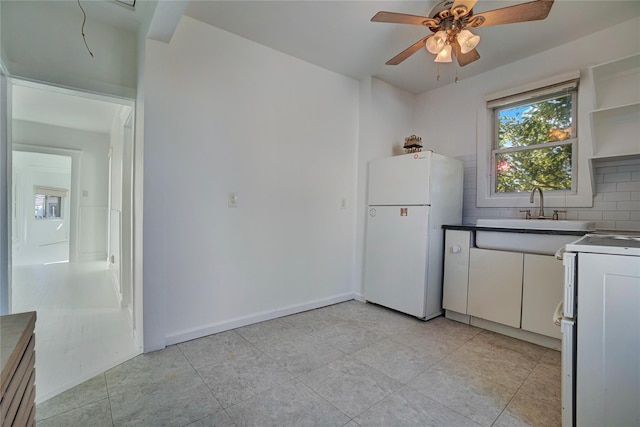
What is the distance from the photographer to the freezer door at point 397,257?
8.77 ft

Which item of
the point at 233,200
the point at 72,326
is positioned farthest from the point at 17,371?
the point at 72,326

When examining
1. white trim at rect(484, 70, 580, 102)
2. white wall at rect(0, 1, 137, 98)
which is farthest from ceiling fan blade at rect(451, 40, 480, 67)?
white wall at rect(0, 1, 137, 98)

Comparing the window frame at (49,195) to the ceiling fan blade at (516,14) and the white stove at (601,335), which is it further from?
the white stove at (601,335)

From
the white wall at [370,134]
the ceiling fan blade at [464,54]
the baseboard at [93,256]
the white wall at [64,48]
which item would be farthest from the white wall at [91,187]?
the ceiling fan blade at [464,54]

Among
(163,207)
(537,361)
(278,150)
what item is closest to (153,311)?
(163,207)

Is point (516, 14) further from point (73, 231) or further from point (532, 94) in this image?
point (73, 231)

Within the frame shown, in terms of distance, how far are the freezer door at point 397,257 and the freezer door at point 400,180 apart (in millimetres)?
88

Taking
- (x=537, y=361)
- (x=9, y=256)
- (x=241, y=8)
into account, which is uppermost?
(x=241, y=8)

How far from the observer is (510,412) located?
1464mm

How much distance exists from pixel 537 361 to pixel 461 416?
39.6 inches

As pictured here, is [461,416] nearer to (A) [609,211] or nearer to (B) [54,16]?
(A) [609,211]

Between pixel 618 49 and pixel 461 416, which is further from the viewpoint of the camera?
pixel 618 49

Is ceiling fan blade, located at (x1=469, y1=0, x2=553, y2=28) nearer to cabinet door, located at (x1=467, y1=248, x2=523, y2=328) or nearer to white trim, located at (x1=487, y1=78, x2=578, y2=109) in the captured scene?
white trim, located at (x1=487, y1=78, x2=578, y2=109)

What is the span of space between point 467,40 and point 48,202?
10220 mm
